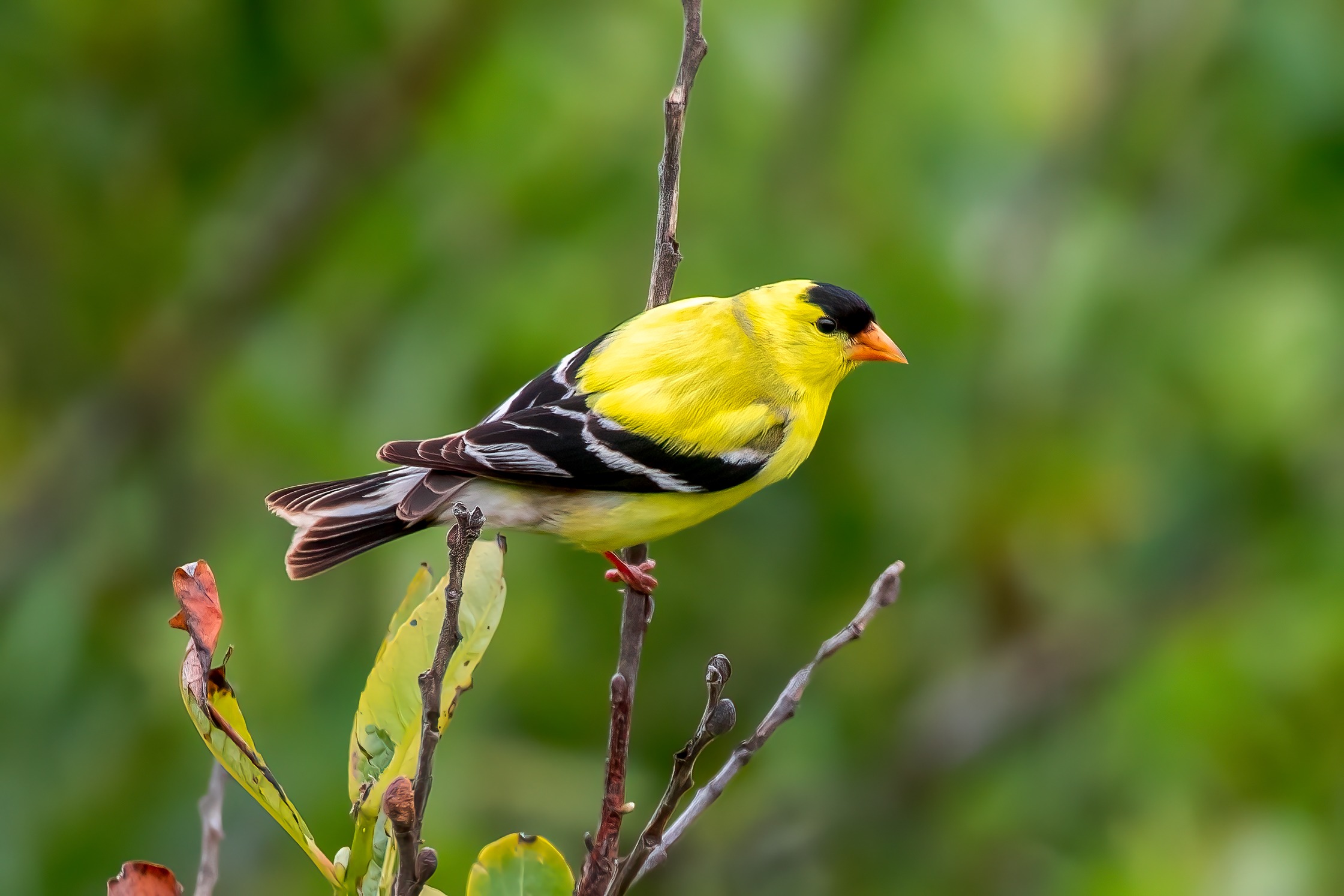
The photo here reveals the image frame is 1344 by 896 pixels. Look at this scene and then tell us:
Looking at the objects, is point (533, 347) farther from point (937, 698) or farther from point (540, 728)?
point (937, 698)

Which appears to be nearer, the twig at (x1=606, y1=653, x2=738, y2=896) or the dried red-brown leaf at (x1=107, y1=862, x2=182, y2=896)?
the dried red-brown leaf at (x1=107, y1=862, x2=182, y2=896)

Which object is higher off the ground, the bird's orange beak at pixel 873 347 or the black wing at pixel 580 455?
the black wing at pixel 580 455

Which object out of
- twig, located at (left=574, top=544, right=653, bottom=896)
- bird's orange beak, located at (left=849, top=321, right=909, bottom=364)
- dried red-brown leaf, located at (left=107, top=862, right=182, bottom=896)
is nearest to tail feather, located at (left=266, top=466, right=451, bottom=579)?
twig, located at (left=574, top=544, right=653, bottom=896)

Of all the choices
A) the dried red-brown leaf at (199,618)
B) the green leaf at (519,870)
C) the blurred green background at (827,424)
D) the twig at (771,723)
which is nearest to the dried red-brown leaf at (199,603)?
the dried red-brown leaf at (199,618)

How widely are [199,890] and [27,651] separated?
186 centimetres

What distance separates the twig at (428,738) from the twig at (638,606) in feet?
0.93

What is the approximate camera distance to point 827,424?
130 inches

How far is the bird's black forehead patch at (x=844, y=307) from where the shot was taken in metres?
3.10

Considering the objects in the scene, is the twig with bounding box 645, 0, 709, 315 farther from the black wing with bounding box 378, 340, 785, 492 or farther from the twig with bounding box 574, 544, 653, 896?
the twig with bounding box 574, 544, 653, 896

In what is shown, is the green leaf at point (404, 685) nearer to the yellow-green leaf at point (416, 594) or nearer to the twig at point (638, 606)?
the yellow-green leaf at point (416, 594)

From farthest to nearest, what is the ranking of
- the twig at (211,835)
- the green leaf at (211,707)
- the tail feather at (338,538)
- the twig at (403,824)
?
the tail feather at (338,538) < the twig at (211,835) < the green leaf at (211,707) < the twig at (403,824)

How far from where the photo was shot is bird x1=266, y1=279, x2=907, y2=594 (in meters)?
2.56

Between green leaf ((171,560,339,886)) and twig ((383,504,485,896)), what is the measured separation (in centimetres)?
15

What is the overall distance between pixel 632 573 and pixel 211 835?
1.28m
